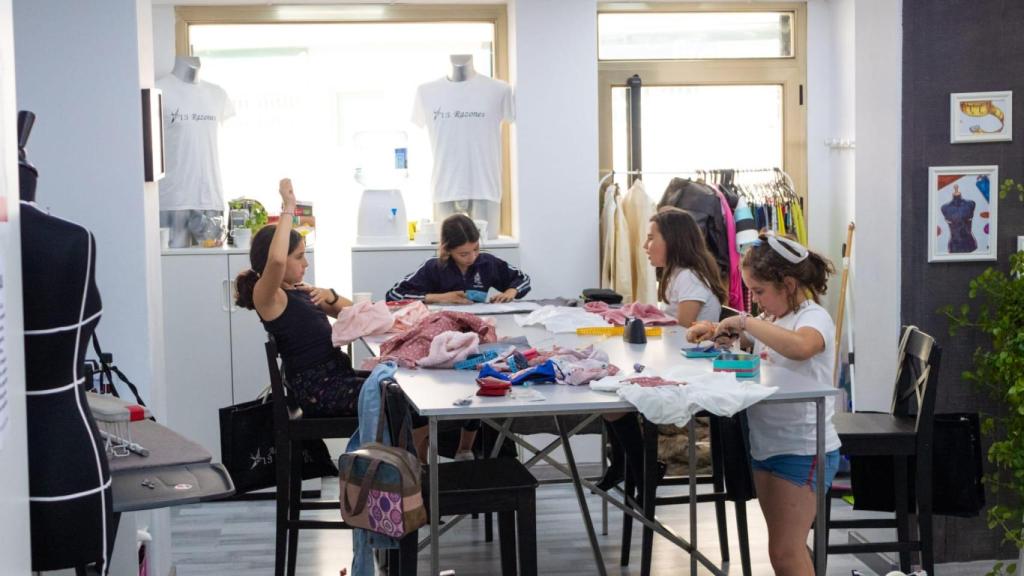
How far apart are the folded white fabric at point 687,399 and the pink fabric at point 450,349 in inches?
28.6

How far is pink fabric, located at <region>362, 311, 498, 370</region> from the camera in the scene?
3.87 m

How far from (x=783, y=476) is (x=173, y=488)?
67.1 inches

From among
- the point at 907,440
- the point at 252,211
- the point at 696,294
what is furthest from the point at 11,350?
the point at 252,211

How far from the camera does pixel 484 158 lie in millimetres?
6328

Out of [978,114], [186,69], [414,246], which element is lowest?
[414,246]

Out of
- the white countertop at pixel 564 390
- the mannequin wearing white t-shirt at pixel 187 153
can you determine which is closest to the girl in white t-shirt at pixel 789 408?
the white countertop at pixel 564 390

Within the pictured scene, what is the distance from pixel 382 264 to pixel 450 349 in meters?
2.31

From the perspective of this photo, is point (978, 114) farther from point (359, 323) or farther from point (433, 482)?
point (433, 482)

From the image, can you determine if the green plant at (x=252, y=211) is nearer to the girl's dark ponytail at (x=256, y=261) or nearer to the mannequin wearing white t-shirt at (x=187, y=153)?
the mannequin wearing white t-shirt at (x=187, y=153)

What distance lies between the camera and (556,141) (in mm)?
6164

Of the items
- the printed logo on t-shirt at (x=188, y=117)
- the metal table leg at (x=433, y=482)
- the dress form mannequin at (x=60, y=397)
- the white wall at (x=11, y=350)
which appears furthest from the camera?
the printed logo on t-shirt at (x=188, y=117)

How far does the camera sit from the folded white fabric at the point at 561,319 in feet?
15.3

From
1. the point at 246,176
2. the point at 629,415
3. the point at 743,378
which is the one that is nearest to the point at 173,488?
the point at 743,378

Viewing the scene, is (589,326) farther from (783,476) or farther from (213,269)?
(213,269)
